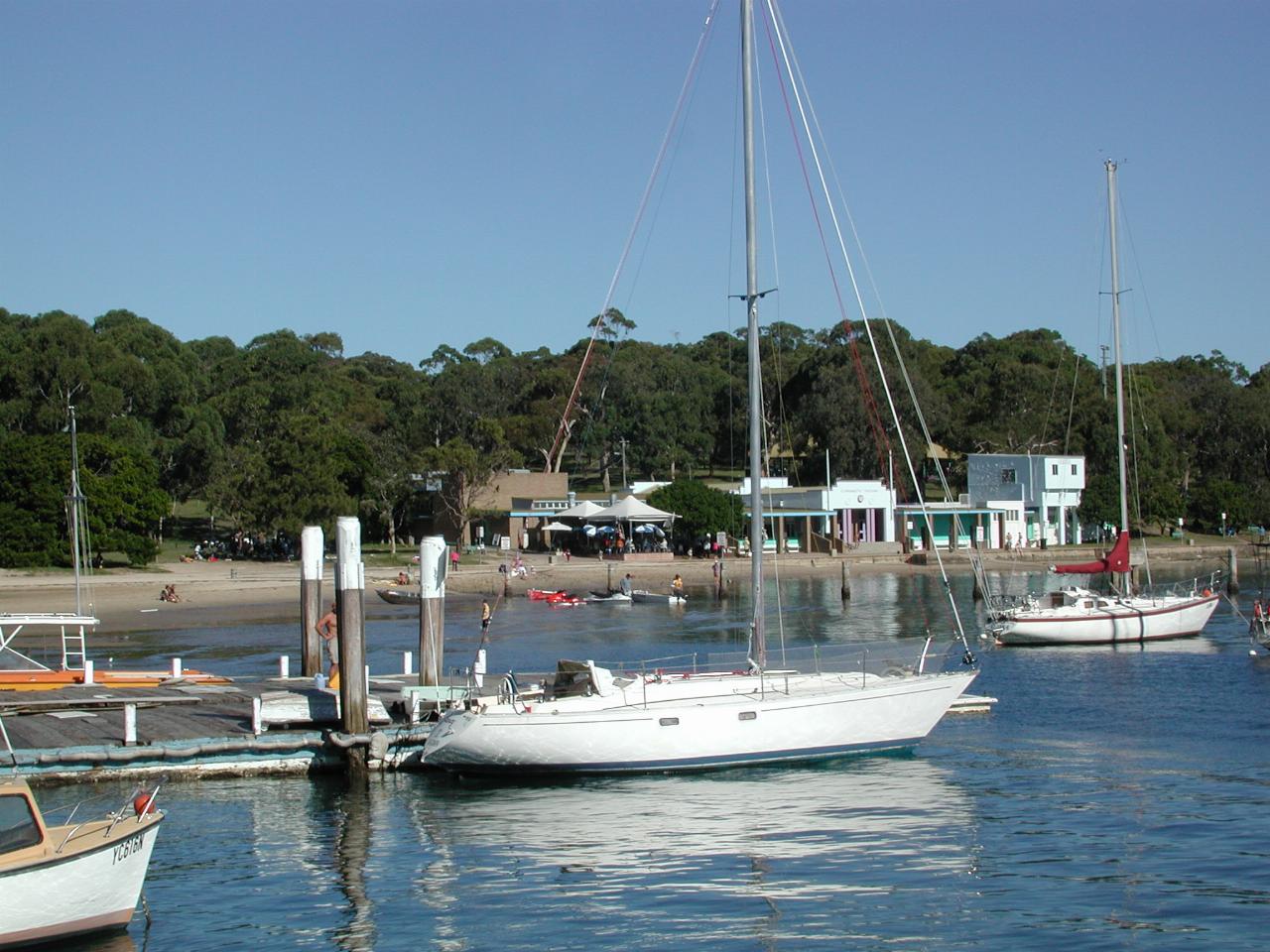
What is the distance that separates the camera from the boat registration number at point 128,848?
1670 centimetres

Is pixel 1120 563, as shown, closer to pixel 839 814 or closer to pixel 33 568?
pixel 839 814

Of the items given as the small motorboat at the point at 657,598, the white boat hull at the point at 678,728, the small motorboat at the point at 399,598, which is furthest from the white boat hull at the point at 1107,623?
the small motorboat at the point at 399,598

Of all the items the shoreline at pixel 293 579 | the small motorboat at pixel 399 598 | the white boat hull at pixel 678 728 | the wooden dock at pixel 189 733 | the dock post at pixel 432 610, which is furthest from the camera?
the small motorboat at pixel 399 598

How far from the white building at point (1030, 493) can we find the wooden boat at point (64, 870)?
89.9 meters

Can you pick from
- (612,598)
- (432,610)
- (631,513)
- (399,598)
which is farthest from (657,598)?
(432,610)

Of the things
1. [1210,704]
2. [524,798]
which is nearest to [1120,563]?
[1210,704]

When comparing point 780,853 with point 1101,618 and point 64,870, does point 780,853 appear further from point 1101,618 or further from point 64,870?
point 1101,618

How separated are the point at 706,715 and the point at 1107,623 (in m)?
27.0

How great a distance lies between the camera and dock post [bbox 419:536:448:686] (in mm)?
30172

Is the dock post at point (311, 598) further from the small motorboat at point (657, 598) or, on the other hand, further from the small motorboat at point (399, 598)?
Result: the small motorboat at point (657, 598)

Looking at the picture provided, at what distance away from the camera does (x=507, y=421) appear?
12162cm

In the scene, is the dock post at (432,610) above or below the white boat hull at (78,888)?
above

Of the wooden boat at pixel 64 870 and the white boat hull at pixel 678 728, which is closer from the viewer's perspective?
the wooden boat at pixel 64 870

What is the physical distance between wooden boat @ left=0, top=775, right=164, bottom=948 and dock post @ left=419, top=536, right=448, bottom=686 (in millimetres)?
13014
